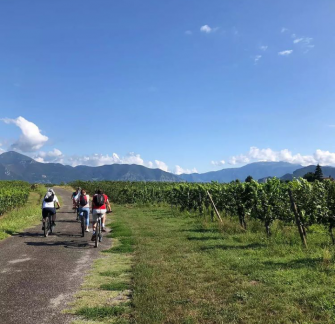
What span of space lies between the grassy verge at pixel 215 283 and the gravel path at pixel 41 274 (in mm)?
491

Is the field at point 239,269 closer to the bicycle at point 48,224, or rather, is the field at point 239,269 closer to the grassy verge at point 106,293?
the grassy verge at point 106,293

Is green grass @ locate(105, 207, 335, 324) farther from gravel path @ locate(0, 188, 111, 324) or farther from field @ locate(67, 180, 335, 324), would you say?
gravel path @ locate(0, 188, 111, 324)

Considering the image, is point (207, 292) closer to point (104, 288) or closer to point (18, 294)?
point (104, 288)

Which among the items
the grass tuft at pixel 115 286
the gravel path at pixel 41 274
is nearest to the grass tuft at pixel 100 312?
the gravel path at pixel 41 274

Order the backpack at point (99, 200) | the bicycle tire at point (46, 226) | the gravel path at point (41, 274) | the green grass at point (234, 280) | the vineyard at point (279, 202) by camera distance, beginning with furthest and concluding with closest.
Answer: the bicycle tire at point (46, 226) → the backpack at point (99, 200) → the vineyard at point (279, 202) → the gravel path at point (41, 274) → the green grass at point (234, 280)

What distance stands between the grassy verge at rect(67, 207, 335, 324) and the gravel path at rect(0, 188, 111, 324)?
1.61ft

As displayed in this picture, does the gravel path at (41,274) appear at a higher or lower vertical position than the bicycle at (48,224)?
lower

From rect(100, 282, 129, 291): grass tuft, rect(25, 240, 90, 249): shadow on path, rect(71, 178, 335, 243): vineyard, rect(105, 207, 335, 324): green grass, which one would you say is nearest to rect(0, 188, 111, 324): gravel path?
rect(25, 240, 90, 249): shadow on path

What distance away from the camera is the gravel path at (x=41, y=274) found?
19.3 feet

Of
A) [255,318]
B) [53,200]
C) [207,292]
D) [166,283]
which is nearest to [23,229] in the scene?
[53,200]

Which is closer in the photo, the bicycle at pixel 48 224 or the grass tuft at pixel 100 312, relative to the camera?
the grass tuft at pixel 100 312

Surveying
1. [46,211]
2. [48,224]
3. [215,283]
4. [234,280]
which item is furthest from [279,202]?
[48,224]

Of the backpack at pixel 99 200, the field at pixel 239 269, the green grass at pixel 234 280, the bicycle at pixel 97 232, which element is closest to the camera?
the green grass at pixel 234 280

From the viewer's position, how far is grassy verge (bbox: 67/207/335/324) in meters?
5.60
